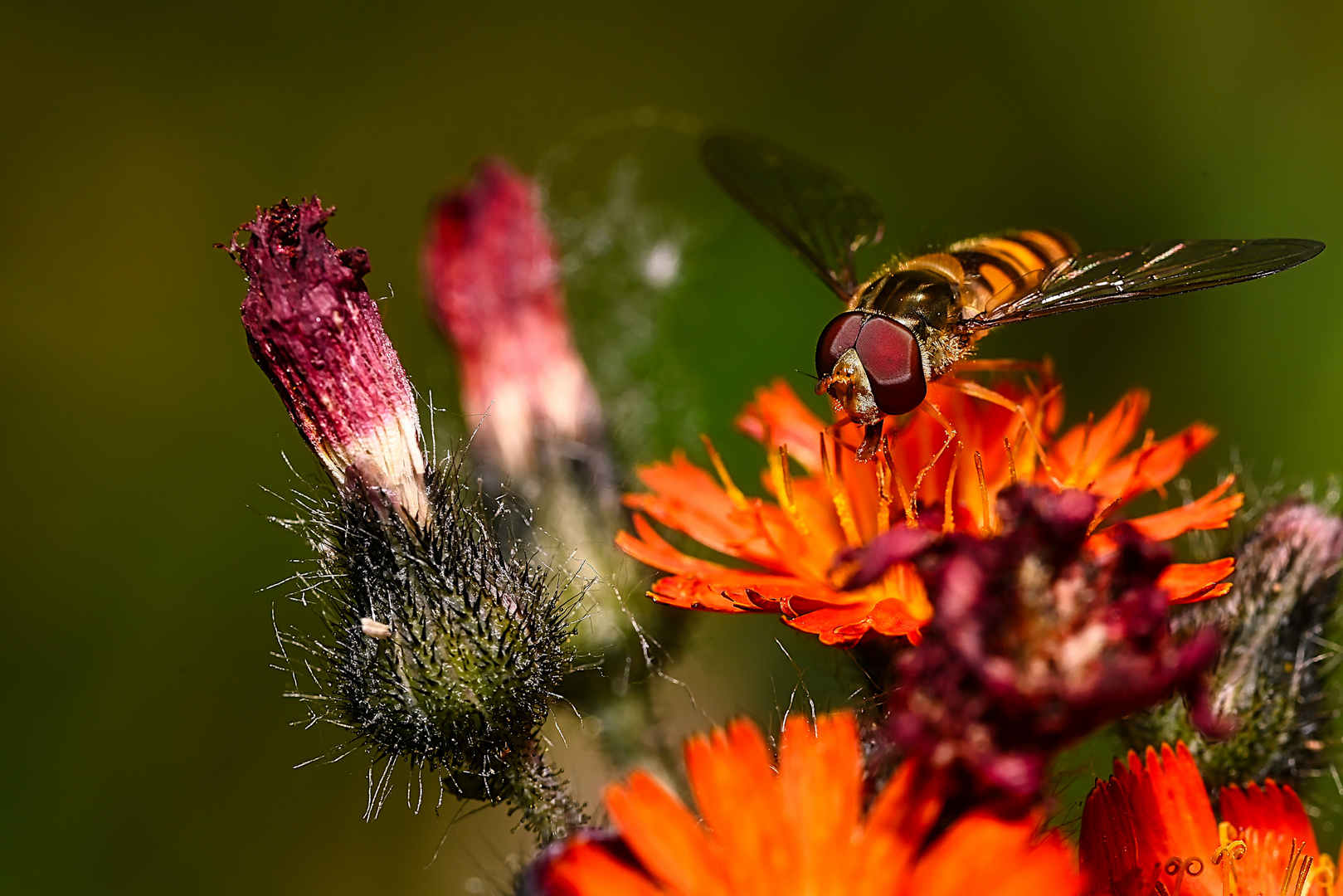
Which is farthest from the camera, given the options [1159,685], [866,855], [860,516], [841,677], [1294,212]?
[1294,212]

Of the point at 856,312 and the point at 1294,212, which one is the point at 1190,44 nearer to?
the point at 1294,212

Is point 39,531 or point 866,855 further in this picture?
point 39,531

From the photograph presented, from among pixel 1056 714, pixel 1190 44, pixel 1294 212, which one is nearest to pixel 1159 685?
pixel 1056 714

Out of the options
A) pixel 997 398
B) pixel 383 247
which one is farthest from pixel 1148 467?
pixel 383 247

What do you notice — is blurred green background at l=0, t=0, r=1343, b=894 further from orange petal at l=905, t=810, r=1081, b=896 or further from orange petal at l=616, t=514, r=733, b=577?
orange petal at l=905, t=810, r=1081, b=896

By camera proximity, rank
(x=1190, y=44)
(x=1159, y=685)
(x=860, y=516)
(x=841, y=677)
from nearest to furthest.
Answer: (x=1159, y=685)
(x=841, y=677)
(x=860, y=516)
(x=1190, y=44)

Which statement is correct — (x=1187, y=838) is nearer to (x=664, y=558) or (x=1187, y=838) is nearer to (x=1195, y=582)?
(x=1195, y=582)

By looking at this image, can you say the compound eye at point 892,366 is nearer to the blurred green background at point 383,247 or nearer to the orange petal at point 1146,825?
the orange petal at point 1146,825
